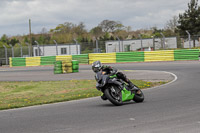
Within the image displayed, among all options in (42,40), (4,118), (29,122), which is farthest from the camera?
(42,40)

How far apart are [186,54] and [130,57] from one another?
5453mm

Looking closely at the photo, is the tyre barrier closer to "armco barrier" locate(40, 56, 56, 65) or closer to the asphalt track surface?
"armco barrier" locate(40, 56, 56, 65)

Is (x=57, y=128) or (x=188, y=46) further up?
(x=188, y=46)

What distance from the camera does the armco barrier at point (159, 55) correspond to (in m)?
31.0

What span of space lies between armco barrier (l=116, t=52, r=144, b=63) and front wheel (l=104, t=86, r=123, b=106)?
77.1 feet

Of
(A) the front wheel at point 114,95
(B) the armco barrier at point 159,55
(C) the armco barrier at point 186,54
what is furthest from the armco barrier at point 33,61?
(A) the front wheel at point 114,95

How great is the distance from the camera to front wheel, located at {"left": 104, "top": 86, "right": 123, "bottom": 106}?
8.83m

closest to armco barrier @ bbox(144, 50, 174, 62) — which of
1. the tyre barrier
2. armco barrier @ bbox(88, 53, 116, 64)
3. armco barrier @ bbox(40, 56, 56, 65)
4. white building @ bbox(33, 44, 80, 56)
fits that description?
armco barrier @ bbox(88, 53, 116, 64)

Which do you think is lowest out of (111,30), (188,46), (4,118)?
(4,118)

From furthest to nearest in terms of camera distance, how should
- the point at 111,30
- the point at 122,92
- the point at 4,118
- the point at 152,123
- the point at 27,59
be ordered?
the point at 111,30 → the point at 27,59 → the point at 122,92 → the point at 4,118 → the point at 152,123

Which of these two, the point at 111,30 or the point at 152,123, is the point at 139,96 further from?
the point at 111,30

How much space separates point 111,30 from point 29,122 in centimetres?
10113

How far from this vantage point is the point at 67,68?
25.4 metres

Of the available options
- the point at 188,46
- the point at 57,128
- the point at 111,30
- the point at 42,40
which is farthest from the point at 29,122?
the point at 111,30
